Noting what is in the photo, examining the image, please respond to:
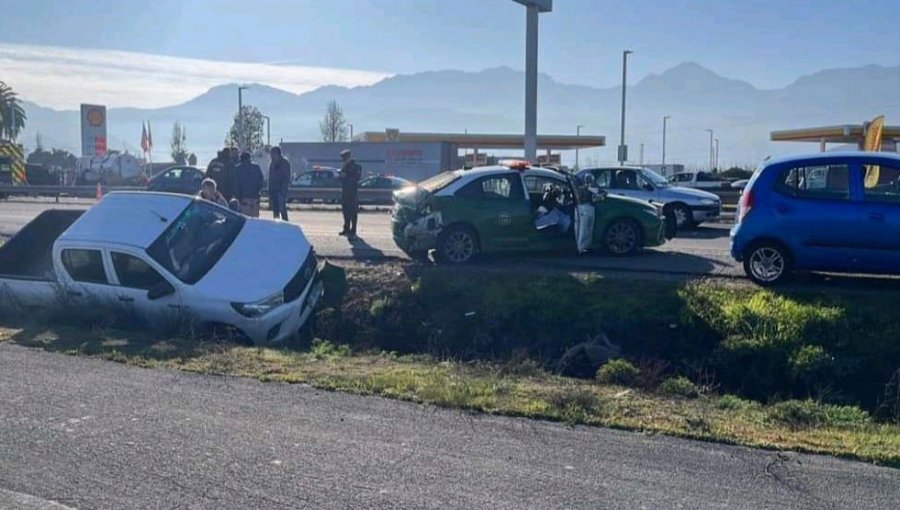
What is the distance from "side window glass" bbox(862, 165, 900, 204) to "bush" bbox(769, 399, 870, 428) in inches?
165

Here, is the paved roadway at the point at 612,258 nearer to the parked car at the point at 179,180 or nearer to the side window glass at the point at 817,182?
the side window glass at the point at 817,182

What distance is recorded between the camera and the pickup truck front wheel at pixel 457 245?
14.2 metres

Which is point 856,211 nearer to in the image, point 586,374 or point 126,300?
point 586,374

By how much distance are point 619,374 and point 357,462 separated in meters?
4.50

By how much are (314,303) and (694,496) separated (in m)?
8.36

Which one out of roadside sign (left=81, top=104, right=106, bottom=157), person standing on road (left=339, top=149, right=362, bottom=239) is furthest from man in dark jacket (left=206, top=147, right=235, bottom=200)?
roadside sign (left=81, top=104, right=106, bottom=157)

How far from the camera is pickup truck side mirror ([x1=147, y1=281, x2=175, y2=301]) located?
10812 mm

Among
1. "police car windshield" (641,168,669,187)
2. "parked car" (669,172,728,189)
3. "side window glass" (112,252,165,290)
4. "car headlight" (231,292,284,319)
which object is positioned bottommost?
"car headlight" (231,292,284,319)

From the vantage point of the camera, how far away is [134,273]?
11.1 meters

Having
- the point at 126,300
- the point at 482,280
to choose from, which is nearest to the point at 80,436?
the point at 126,300

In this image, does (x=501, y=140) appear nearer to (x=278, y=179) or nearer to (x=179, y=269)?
(x=278, y=179)

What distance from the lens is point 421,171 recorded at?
146 feet

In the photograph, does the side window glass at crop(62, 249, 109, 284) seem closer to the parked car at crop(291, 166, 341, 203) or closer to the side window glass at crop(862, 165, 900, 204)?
the side window glass at crop(862, 165, 900, 204)

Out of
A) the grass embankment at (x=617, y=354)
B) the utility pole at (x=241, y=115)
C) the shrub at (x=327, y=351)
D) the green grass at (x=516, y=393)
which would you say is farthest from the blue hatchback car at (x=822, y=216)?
the utility pole at (x=241, y=115)
